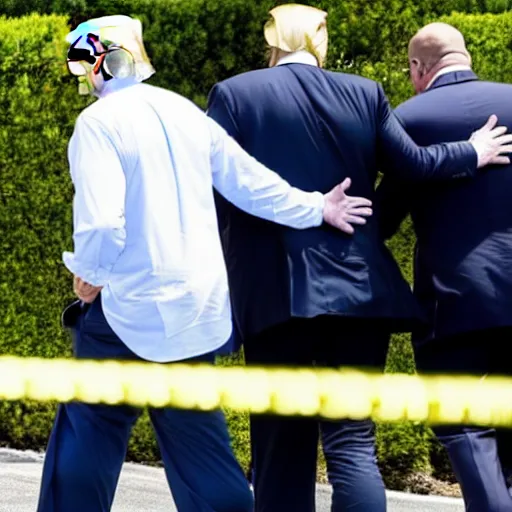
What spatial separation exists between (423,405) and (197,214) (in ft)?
4.29

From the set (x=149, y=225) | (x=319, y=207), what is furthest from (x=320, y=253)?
(x=149, y=225)

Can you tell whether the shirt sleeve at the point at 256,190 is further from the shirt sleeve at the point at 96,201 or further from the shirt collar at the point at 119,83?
the shirt sleeve at the point at 96,201

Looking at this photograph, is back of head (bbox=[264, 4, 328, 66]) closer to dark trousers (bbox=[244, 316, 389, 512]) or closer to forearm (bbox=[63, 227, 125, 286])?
dark trousers (bbox=[244, 316, 389, 512])

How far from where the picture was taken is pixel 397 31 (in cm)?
691

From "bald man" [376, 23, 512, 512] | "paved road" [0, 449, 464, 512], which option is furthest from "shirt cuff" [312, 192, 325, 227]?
"paved road" [0, 449, 464, 512]

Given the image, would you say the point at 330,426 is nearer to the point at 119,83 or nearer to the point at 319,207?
the point at 319,207

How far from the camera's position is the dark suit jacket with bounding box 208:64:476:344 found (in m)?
4.55

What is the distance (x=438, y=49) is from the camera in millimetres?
4891

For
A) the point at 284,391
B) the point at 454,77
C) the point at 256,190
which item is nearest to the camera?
the point at 256,190

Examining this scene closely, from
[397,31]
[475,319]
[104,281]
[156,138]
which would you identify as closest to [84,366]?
[104,281]

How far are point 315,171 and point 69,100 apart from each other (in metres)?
3.03

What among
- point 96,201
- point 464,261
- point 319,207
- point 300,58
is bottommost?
point 464,261

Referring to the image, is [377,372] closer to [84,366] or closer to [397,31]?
[84,366]

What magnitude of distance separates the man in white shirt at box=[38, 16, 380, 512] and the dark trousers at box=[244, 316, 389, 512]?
1.34 ft
